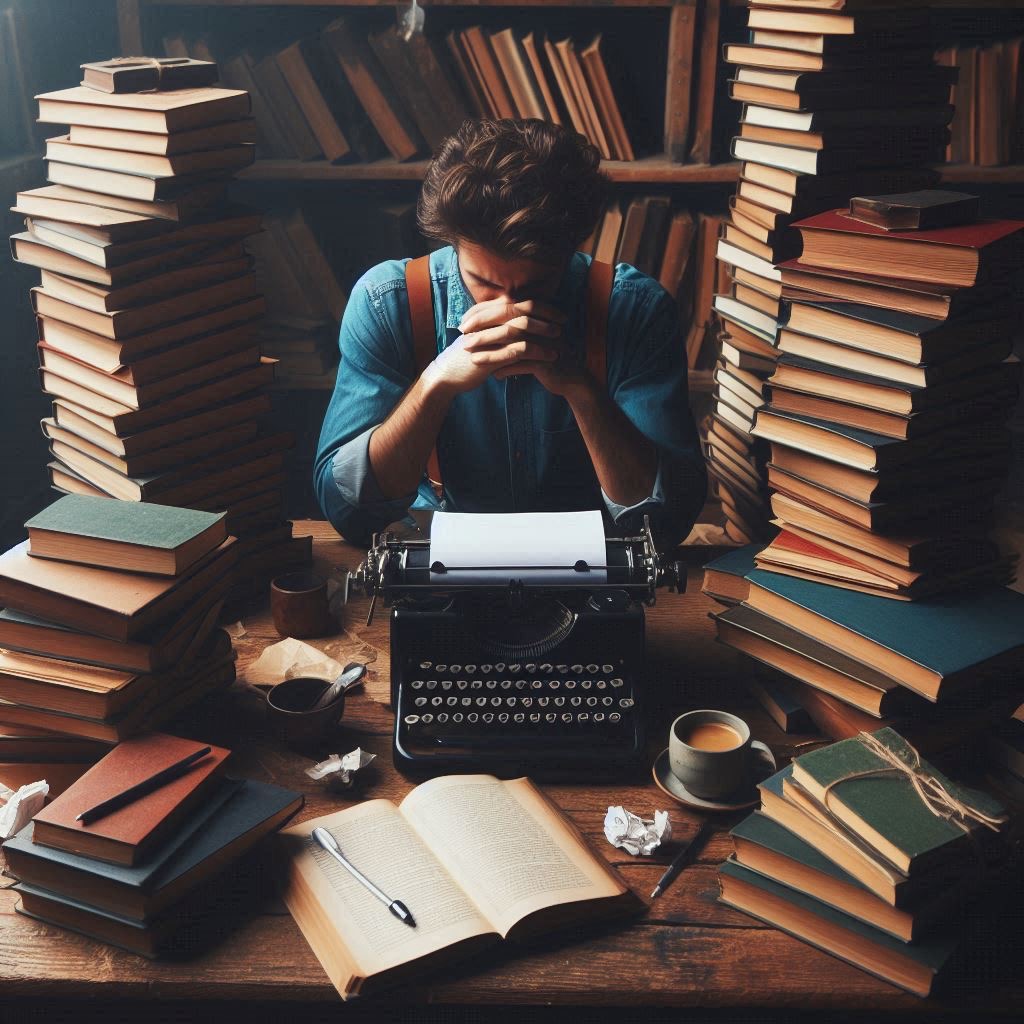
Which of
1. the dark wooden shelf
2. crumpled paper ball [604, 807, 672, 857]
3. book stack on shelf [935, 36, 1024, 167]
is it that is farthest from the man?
book stack on shelf [935, 36, 1024, 167]

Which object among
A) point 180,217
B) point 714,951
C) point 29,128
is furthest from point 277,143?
point 714,951

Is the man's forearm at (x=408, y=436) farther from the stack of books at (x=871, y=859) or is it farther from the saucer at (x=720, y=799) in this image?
the stack of books at (x=871, y=859)

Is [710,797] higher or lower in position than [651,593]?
lower

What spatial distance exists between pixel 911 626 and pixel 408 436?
2.86ft

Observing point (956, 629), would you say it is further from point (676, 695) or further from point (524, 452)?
point (524, 452)

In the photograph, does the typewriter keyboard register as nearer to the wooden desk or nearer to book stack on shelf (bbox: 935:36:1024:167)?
the wooden desk

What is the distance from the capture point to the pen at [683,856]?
1308mm

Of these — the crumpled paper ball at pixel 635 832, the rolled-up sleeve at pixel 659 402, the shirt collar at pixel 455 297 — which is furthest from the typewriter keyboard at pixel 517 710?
the shirt collar at pixel 455 297

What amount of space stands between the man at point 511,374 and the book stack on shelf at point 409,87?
97cm

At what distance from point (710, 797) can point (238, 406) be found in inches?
44.5

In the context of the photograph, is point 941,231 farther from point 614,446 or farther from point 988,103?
point 988,103

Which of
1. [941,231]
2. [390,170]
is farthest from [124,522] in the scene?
[390,170]

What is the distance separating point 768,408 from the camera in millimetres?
1764

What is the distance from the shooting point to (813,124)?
2158 mm
